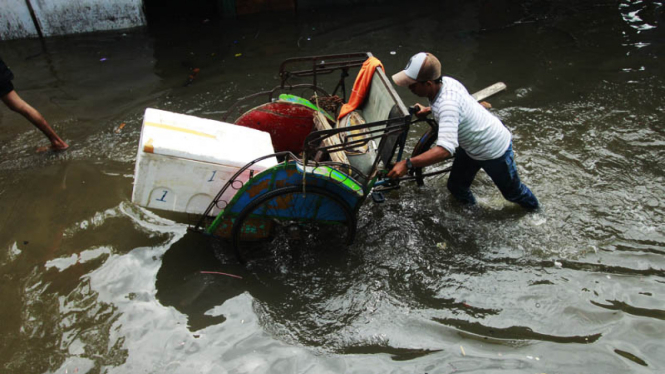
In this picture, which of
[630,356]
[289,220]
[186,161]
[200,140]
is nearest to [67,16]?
[200,140]

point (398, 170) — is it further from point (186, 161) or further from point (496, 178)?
point (186, 161)

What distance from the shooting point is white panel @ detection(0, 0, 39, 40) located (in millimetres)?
6792

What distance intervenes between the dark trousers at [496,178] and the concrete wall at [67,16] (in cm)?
659

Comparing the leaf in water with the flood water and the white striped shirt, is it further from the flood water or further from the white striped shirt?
the white striped shirt

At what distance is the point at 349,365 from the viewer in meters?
2.81

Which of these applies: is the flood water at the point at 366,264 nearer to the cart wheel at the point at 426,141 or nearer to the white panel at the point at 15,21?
the cart wheel at the point at 426,141

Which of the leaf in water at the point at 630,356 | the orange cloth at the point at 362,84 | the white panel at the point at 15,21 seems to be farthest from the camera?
the white panel at the point at 15,21

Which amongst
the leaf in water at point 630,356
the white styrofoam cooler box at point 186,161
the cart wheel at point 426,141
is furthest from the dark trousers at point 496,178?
the white styrofoam cooler box at point 186,161

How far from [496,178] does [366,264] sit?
4.47ft

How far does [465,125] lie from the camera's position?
327 centimetres

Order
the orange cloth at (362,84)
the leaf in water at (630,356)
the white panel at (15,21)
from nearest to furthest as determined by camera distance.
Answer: the leaf in water at (630,356) < the orange cloth at (362,84) < the white panel at (15,21)

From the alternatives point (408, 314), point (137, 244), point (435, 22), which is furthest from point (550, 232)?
point (435, 22)

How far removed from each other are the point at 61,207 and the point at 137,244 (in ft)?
3.36

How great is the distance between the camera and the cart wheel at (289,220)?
304cm
